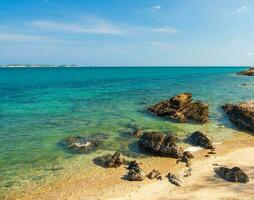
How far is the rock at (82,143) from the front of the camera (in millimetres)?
23797

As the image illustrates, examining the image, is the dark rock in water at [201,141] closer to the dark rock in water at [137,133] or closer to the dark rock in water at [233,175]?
the dark rock in water at [137,133]

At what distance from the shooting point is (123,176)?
62.1 feet

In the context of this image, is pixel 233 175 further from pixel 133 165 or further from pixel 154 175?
pixel 133 165

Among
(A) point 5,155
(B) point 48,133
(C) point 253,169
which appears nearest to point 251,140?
(C) point 253,169

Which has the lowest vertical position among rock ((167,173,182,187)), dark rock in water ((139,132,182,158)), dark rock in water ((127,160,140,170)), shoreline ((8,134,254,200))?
shoreline ((8,134,254,200))

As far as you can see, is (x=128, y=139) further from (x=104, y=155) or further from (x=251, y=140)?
(x=251, y=140)

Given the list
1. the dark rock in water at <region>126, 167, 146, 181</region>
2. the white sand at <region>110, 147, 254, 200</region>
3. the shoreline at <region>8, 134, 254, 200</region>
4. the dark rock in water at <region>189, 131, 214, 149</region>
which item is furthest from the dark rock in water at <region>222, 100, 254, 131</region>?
the dark rock in water at <region>126, 167, 146, 181</region>

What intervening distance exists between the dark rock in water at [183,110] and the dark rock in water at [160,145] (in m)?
11.3

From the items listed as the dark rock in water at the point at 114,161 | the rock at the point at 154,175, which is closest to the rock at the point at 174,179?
the rock at the point at 154,175

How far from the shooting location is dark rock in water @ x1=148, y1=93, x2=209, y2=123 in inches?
1380

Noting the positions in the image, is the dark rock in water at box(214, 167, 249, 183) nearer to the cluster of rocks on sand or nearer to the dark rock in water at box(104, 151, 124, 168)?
the cluster of rocks on sand

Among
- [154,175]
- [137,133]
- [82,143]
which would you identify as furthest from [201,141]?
[82,143]

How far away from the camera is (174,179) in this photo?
18.0 metres

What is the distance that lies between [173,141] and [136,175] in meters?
5.70
